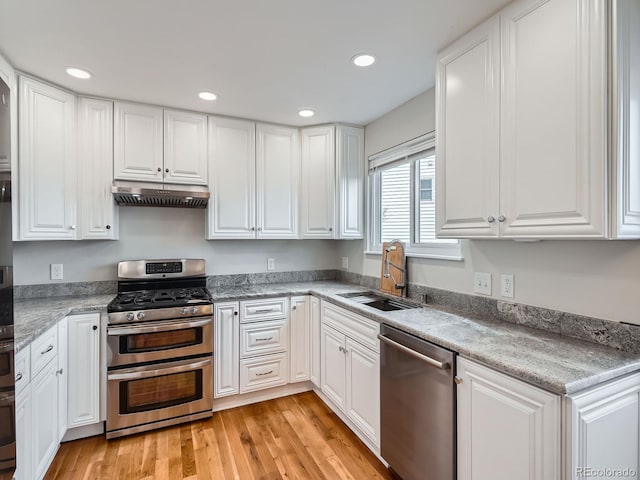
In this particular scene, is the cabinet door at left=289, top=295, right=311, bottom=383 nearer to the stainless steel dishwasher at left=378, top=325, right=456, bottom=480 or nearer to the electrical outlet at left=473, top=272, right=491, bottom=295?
the stainless steel dishwasher at left=378, top=325, right=456, bottom=480

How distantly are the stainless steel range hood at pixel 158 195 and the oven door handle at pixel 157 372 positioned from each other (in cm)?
128

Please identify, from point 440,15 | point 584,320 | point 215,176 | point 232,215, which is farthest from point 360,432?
point 440,15

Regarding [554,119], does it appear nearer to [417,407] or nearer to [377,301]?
[417,407]

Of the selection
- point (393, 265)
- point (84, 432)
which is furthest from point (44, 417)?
point (393, 265)

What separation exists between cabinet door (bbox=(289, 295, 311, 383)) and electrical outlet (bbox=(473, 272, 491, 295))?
1.40 meters

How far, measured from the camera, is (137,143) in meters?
2.54

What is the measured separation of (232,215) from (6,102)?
1876 mm

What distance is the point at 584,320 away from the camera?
144 centimetres

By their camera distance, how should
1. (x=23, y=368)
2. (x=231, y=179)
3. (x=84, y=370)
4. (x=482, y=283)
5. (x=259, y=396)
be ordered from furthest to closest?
(x=231, y=179), (x=259, y=396), (x=84, y=370), (x=482, y=283), (x=23, y=368)

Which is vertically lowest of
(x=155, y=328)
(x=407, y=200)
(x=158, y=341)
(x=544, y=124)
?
(x=158, y=341)

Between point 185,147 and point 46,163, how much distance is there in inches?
36.7

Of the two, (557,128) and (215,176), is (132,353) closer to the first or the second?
(215,176)

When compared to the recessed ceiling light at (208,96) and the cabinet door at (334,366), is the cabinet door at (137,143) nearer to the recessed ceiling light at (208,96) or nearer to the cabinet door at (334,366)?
the recessed ceiling light at (208,96)

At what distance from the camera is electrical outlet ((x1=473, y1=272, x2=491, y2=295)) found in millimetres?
1882
